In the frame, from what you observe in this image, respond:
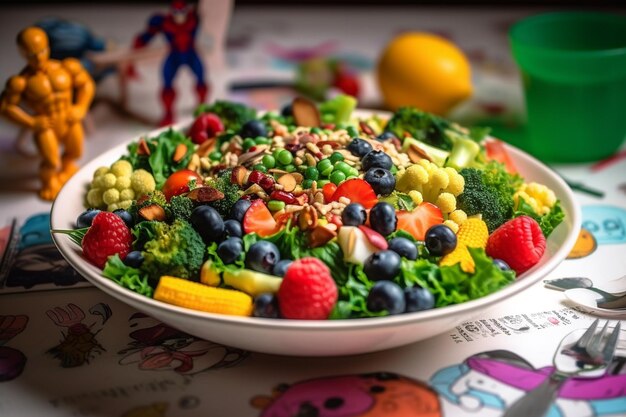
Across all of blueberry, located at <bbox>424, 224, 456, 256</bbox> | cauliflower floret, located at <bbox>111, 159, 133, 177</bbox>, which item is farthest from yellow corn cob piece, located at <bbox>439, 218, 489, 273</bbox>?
cauliflower floret, located at <bbox>111, 159, 133, 177</bbox>

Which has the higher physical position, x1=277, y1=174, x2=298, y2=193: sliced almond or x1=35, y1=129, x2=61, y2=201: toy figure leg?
x1=277, y1=174, x2=298, y2=193: sliced almond

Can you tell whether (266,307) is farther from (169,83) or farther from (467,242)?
(169,83)

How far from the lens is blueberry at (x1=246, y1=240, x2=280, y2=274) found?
1.22 metres

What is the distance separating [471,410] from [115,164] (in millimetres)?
865

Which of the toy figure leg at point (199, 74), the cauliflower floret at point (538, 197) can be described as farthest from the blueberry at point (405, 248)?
the toy figure leg at point (199, 74)

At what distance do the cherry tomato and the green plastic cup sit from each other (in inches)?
39.2

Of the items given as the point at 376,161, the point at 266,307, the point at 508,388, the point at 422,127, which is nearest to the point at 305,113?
the point at 422,127

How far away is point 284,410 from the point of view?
1.16 metres

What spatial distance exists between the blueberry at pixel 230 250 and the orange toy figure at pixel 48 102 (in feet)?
2.52

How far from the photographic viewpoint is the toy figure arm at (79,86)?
1.81 m

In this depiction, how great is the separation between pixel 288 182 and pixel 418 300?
377 mm

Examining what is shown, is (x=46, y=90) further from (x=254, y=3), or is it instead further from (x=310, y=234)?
(x=254, y=3)

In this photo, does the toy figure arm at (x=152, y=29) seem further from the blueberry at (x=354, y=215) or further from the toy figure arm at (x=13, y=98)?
the blueberry at (x=354, y=215)

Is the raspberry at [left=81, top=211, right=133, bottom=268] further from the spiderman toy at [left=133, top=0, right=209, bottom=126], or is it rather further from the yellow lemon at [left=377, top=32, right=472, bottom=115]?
the yellow lemon at [left=377, top=32, right=472, bottom=115]
